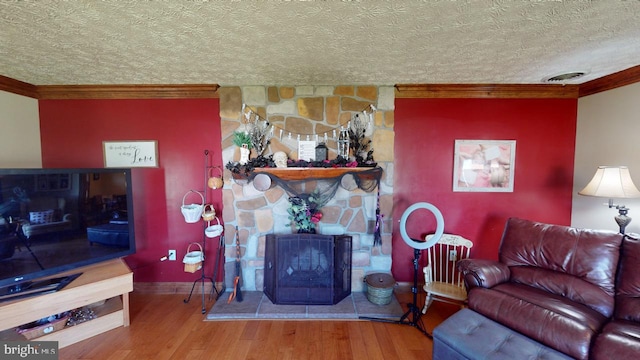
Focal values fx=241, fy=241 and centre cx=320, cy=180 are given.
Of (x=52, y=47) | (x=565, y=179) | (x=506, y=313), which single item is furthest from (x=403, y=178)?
(x=52, y=47)

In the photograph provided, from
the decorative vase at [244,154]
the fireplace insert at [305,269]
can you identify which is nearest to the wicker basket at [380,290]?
the fireplace insert at [305,269]

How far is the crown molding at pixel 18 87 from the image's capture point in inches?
94.3

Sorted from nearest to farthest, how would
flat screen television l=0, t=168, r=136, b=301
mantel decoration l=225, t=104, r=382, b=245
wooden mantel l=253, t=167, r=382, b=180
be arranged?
flat screen television l=0, t=168, r=136, b=301, wooden mantel l=253, t=167, r=382, b=180, mantel decoration l=225, t=104, r=382, b=245

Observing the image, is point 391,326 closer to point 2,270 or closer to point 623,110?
point 623,110

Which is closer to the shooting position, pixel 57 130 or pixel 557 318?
pixel 557 318

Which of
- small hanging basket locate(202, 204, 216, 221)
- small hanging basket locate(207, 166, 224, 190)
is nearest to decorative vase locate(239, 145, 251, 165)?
small hanging basket locate(207, 166, 224, 190)

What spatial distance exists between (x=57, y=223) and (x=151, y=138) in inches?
45.4

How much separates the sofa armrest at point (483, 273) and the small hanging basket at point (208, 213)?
251 centimetres

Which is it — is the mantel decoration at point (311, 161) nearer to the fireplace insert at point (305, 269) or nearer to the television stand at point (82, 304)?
the fireplace insert at point (305, 269)

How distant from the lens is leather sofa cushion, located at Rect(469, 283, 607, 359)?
149cm

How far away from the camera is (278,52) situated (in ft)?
6.28

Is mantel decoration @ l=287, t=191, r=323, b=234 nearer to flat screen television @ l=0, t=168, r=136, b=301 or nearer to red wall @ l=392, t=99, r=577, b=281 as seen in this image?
red wall @ l=392, t=99, r=577, b=281

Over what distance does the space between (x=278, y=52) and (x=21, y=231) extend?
250 centimetres

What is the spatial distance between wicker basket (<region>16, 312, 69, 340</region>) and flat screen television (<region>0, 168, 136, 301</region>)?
A: 0.97 ft
